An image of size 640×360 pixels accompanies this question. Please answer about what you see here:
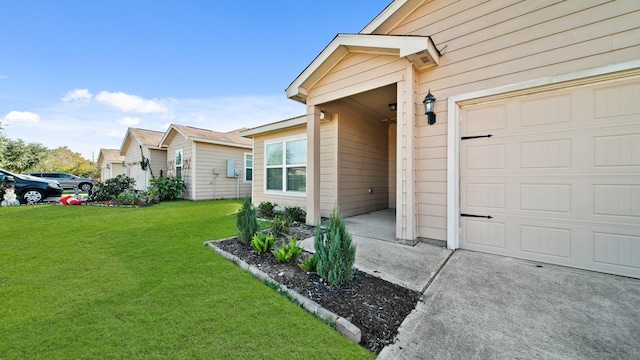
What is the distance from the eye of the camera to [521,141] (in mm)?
3045

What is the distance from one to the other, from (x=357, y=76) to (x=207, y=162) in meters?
8.66

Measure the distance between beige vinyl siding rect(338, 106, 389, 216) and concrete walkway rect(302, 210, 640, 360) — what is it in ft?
9.78

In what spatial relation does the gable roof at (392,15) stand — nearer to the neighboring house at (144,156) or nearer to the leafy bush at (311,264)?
the leafy bush at (311,264)

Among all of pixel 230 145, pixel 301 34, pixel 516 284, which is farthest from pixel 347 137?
pixel 230 145

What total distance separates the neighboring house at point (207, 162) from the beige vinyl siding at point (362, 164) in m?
6.92

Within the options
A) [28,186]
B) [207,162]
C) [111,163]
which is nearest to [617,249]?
[207,162]

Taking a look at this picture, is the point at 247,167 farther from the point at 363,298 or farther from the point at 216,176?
the point at 363,298

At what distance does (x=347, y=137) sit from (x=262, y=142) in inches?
124

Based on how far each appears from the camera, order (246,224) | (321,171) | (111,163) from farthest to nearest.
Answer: (111,163), (321,171), (246,224)

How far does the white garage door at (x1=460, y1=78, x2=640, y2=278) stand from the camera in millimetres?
2512

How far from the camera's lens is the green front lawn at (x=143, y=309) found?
1.53 metres

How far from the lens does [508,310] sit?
1.94 meters

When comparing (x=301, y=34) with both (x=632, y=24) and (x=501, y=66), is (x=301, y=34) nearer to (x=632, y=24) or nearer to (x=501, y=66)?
(x=501, y=66)

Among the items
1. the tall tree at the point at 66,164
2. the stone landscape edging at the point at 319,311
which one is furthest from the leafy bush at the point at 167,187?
the tall tree at the point at 66,164
